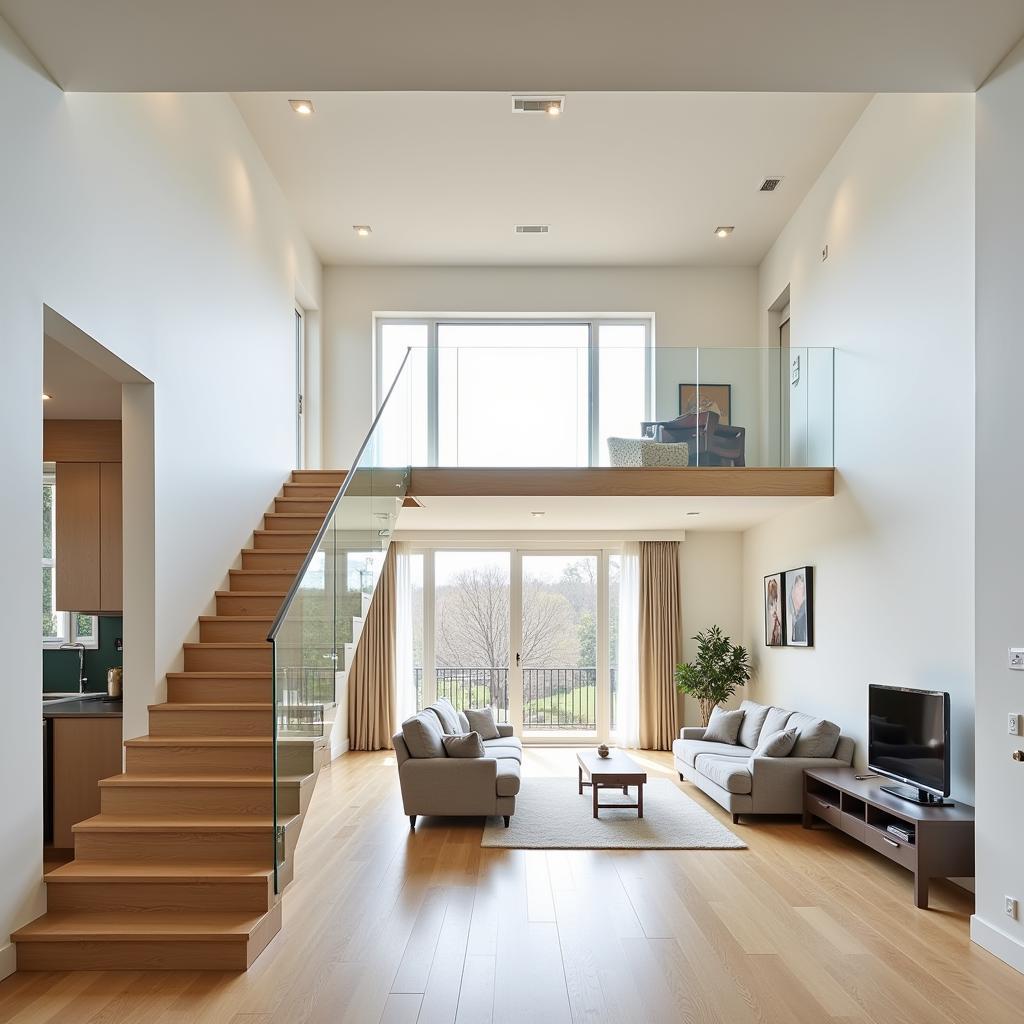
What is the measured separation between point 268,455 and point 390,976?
5142 millimetres

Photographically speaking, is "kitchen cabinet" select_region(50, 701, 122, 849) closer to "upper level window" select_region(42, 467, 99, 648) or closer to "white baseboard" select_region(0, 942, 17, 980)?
"white baseboard" select_region(0, 942, 17, 980)

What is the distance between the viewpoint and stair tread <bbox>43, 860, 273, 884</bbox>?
14.4ft

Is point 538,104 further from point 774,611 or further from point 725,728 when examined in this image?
point 725,728

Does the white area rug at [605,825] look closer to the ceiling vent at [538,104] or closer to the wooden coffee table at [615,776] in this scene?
the wooden coffee table at [615,776]

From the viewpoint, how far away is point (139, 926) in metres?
4.27

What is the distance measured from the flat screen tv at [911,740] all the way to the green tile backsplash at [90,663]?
5487mm

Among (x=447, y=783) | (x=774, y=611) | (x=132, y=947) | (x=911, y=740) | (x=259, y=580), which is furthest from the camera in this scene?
(x=774, y=611)

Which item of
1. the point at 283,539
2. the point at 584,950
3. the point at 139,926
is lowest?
the point at 584,950

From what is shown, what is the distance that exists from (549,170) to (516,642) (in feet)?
18.2

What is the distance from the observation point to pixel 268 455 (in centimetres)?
837

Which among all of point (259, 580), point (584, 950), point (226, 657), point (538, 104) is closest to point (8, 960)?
point (226, 657)

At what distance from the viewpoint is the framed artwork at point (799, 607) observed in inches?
344

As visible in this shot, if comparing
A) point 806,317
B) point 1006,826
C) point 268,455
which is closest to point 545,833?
point 1006,826

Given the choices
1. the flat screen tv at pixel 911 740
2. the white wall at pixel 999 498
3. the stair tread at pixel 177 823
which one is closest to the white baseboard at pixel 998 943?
the white wall at pixel 999 498
